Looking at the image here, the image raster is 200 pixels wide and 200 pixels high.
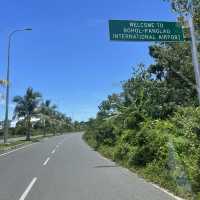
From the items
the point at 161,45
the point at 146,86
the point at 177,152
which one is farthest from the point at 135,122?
the point at 177,152

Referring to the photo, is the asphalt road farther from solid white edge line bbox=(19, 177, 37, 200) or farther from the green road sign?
the green road sign

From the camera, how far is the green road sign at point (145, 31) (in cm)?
1410

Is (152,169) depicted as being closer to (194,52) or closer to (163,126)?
(163,126)

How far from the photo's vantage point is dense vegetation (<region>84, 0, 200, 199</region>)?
39.0ft

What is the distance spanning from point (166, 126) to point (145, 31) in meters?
4.81

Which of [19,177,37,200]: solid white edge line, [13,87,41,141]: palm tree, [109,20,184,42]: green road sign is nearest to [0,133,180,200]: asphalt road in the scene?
[19,177,37,200]: solid white edge line

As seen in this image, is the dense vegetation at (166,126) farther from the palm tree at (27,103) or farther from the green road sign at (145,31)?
the palm tree at (27,103)

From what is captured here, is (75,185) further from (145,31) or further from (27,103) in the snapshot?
(27,103)

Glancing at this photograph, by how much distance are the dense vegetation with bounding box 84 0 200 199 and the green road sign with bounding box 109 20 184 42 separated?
84cm

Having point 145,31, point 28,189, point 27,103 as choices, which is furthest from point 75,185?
point 27,103

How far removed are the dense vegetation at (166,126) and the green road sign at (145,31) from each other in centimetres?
84

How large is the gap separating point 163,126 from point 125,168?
2.64 metres

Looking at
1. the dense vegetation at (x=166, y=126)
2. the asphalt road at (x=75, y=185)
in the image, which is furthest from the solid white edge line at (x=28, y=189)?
the dense vegetation at (x=166, y=126)

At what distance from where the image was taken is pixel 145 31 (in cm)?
1425
